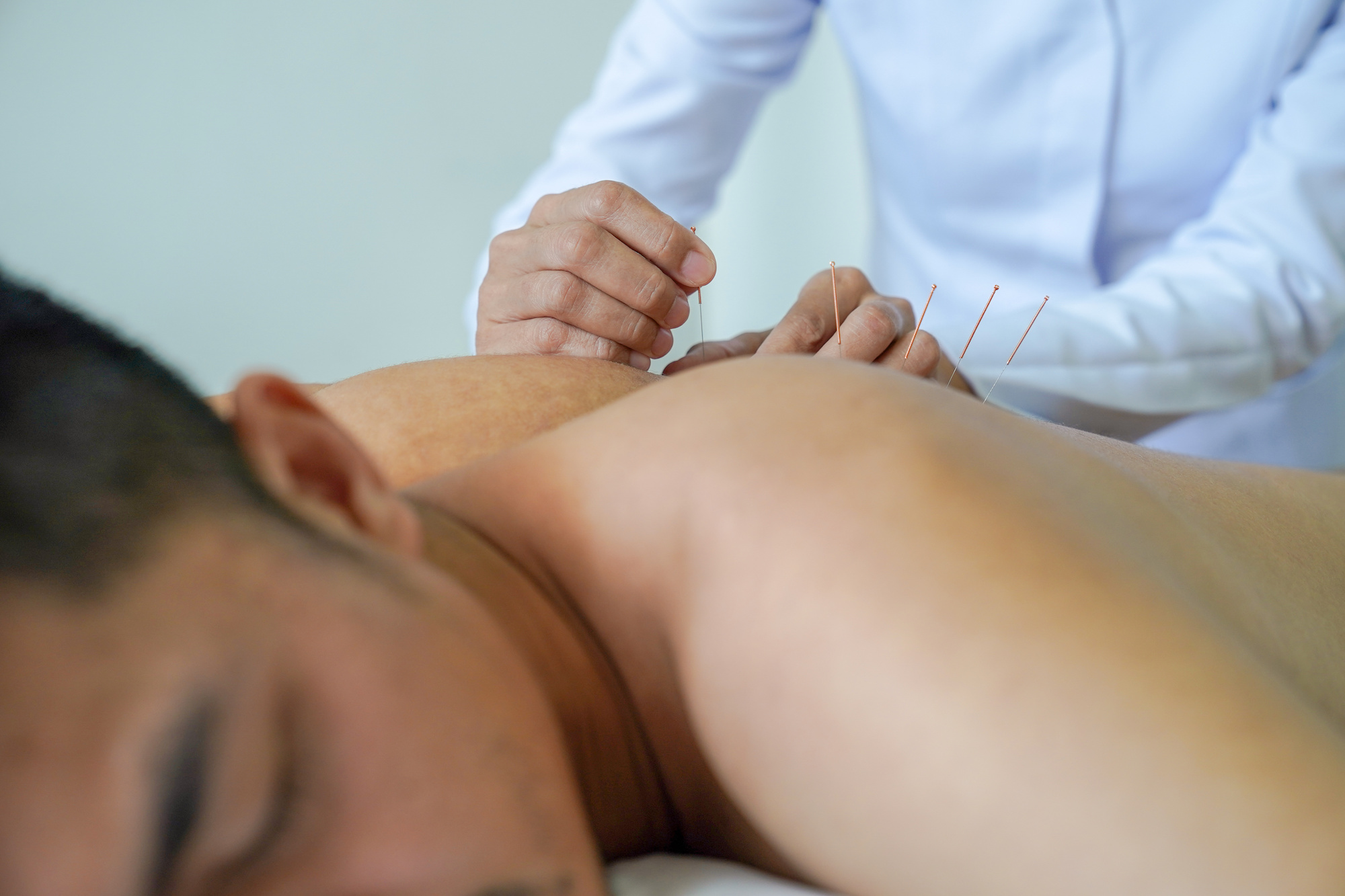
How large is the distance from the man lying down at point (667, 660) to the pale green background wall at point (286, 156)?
3.21ft

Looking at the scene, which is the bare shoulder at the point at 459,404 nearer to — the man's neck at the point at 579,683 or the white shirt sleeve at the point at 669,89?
the man's neck at the point at 579,683

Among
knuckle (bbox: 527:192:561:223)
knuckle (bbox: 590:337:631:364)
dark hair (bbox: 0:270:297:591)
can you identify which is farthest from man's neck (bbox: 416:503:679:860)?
knuckle (bbox: 527:192:561:223)

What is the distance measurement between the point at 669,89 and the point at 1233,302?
697 millimetres

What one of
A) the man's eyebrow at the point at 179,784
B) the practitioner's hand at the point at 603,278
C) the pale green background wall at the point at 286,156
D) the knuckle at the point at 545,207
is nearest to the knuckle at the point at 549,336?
the practitioner's hand at the point at 603,278

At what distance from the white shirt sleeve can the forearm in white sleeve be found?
1.70ft

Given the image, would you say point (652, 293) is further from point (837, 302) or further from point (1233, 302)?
point (1233, 302)

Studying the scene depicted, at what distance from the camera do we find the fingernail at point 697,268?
75 centimetres

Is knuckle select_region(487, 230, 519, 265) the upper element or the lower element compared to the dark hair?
lower

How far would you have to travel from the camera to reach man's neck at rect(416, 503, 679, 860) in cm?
47

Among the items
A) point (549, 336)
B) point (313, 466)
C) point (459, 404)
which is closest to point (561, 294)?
point (549, 336)

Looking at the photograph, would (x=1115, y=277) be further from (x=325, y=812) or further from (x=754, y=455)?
(x=325, y=812)

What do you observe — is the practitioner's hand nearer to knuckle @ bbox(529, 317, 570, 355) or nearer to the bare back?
knuckle @ bbox(529, 317, 570, 355)

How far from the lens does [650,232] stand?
0.75 meters

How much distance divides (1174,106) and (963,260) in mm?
280
